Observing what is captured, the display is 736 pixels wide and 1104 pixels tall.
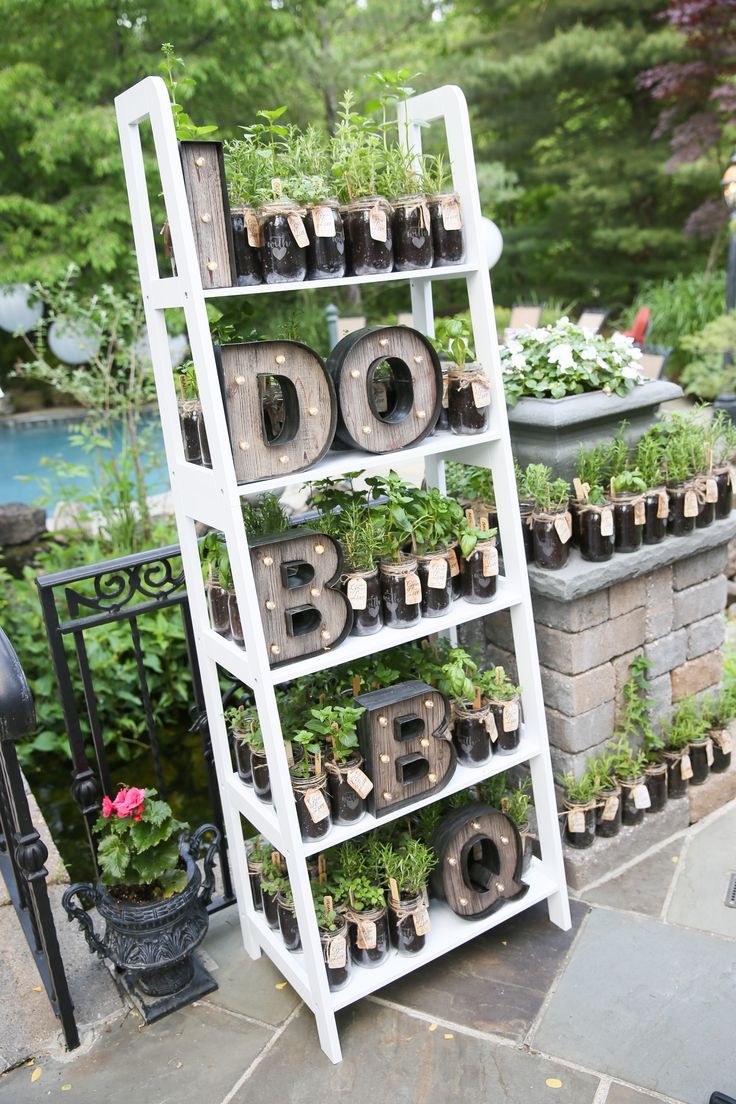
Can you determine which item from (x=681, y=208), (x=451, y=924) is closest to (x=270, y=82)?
(x=681, y=208)

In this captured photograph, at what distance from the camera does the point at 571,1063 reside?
1936 millimetres

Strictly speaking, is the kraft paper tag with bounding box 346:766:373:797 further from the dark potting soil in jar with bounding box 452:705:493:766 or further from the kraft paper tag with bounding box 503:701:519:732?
the kraft paper tag with bounding box 503:701:519:732

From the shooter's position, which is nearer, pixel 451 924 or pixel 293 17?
pixel 451 924

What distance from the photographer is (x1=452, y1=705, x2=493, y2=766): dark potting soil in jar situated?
2.15m

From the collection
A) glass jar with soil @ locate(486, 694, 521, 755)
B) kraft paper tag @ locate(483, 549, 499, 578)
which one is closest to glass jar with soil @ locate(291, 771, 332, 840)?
glass jar with soil @ locate(486, 694, 521, 755)

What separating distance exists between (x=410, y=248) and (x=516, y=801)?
143cm

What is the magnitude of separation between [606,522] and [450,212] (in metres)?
0.90

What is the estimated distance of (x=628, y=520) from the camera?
2.41 meters

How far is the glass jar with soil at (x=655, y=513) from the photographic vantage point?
8.06 feet

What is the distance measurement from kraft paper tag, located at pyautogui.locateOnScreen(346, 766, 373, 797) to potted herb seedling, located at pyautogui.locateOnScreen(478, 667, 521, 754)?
0.39 m

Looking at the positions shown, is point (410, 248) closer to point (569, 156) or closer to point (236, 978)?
point (236, 978)

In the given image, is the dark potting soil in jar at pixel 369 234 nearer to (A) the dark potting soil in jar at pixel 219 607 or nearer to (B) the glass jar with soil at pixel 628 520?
(A) the dark potting soil in jar at pixel 219 607

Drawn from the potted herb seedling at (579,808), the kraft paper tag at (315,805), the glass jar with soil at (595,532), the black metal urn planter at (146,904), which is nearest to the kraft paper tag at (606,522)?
the glass jar with soil at (595,532)

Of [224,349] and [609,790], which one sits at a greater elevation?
[224,349]
